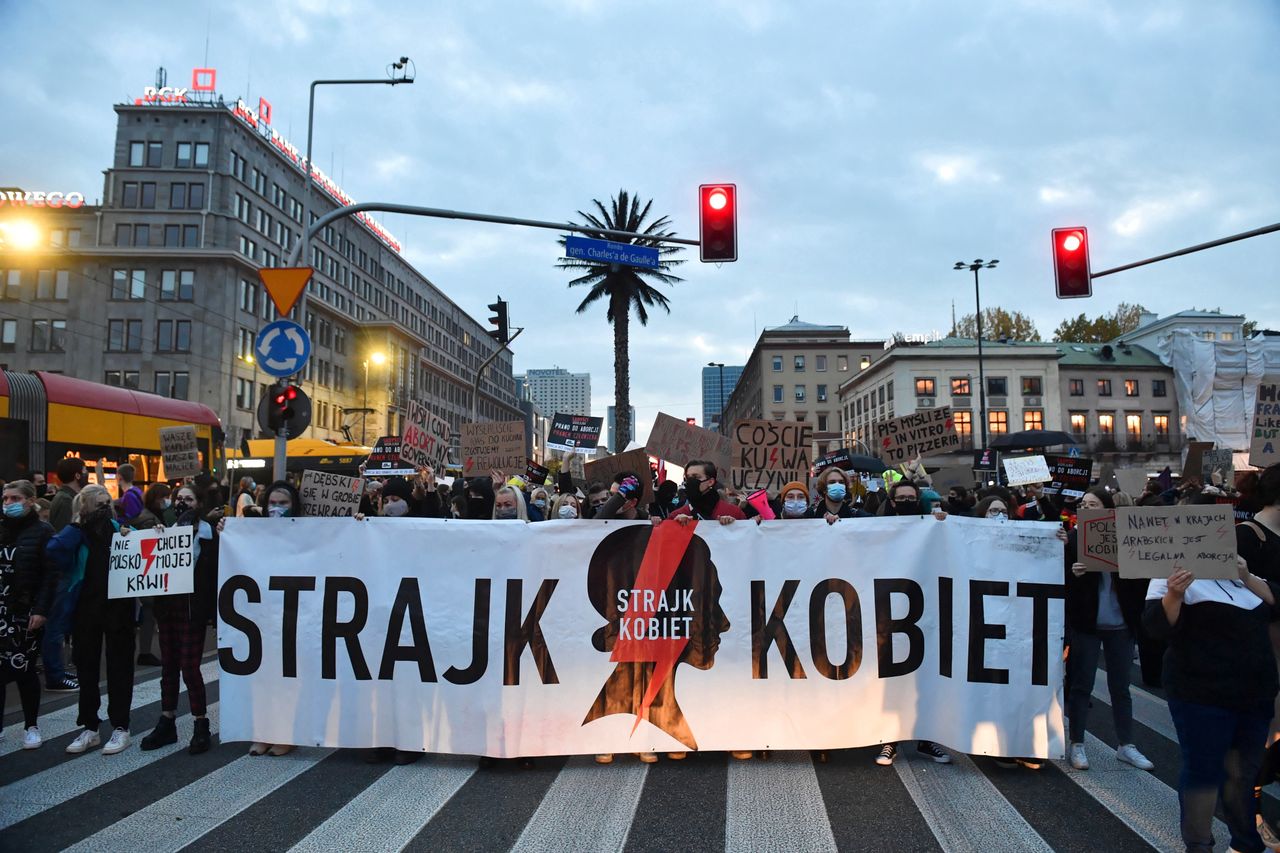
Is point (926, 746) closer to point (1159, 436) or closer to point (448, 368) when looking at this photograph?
point (1159, 436)

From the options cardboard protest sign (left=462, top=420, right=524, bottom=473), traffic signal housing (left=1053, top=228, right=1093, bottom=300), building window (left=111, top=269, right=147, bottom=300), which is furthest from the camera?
building window (left=111, top=269, right=147, bottom=300)

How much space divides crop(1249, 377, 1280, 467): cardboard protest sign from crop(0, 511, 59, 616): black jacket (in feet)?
43.2

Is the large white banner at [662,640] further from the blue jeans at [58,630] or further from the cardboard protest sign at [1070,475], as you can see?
the cardboard protest sign at [1070,475]

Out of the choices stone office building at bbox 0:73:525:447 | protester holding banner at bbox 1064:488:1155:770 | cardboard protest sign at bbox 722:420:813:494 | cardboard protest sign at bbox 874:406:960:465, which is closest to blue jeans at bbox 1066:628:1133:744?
protester holding banner at bbox 1064:488:1155:770

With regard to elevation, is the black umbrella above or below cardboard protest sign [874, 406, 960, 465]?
above

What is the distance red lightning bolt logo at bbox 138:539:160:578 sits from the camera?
18.9 ft

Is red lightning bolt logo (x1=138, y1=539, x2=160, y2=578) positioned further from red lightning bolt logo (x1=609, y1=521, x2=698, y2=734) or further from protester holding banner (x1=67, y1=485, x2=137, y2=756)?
red lightning bolt logo (x1=609, y1=521, x2=698, y2=734)

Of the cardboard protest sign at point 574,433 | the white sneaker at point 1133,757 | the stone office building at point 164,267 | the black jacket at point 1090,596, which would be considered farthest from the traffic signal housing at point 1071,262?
the stone office building at point 164,267

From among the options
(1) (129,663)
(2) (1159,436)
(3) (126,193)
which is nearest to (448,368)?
(3) (126,193)

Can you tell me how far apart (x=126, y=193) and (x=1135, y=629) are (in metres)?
65.9

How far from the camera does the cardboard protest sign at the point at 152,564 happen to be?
5715 millimetres

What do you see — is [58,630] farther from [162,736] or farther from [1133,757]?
[1133,757]

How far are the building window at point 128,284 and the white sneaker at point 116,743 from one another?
2284 inches

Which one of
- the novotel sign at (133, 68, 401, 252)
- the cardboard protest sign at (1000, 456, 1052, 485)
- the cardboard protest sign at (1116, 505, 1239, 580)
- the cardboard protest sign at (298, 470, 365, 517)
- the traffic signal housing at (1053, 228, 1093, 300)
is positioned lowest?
the cardboard protest sign at (1116, 505, 1239, 580)
